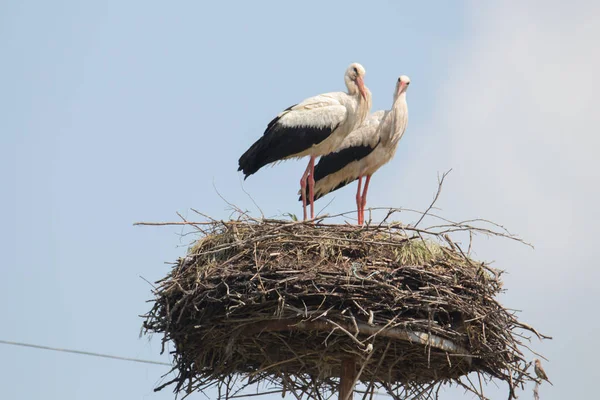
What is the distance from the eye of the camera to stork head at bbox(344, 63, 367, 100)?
45.5 feet

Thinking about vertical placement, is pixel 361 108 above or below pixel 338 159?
above

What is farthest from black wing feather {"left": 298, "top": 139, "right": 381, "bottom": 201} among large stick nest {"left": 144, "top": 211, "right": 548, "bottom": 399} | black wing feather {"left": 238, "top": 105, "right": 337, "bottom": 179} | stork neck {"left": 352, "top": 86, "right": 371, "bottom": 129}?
large stick nest {"left": 144, "top": 211, "right": 548, "bottom": 399}

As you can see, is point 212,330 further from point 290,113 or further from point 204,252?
point 290,113

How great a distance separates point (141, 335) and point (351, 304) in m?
1.91

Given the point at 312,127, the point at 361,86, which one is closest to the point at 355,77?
the point at 361,86

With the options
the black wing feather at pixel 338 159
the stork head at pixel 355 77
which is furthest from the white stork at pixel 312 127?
the black wing feather at pixel 338 159

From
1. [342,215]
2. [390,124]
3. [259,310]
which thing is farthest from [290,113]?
[259,310]

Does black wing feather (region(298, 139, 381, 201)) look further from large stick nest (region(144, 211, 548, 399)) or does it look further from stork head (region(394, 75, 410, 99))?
large stick nest (region(144, 211, 548, 399))

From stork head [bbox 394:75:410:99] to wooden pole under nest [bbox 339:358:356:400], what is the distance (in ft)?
16.6

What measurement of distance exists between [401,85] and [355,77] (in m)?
1.08

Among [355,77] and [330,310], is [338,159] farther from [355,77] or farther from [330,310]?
[330,310]

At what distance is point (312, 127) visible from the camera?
1347 cm

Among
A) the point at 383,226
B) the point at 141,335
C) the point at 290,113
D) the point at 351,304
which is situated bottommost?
the point at 141,335

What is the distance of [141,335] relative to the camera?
10.5 metres
